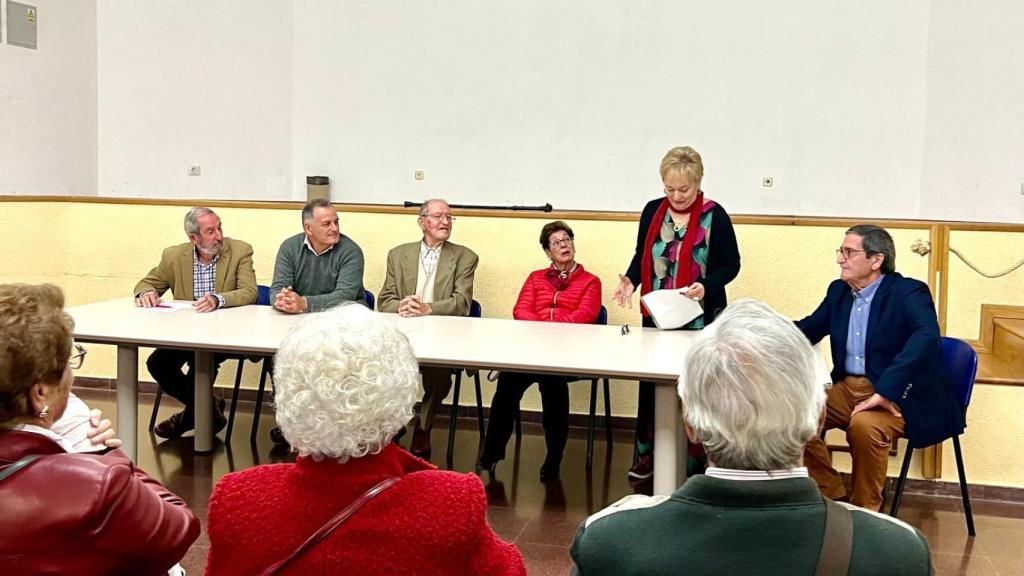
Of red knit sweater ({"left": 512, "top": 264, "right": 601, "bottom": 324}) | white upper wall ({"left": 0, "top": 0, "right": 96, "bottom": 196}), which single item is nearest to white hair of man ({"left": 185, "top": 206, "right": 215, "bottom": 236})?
red knit sweater ({"left": 512, "top": 264, "right": 601, "bottom": 324})

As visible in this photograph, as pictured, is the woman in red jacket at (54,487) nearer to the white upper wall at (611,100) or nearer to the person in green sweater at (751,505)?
the person in green sweater at (751,505)

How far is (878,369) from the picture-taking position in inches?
171

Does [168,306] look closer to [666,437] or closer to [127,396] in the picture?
[127,396]

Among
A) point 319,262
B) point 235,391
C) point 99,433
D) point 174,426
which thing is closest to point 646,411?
point 319,262

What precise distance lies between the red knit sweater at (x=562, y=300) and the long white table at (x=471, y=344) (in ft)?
1.68

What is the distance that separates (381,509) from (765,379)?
655mm

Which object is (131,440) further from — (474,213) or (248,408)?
(474,213)

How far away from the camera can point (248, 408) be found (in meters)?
6.46

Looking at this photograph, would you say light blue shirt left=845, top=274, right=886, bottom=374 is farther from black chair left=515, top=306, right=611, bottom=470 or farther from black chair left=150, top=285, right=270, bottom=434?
black chair left=150, top=285, right=270, bottom=434

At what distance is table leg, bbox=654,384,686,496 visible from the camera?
152 inches

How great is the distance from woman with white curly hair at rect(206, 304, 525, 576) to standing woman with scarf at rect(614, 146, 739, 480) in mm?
3058

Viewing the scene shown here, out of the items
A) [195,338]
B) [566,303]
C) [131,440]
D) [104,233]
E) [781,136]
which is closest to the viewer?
[195,338]

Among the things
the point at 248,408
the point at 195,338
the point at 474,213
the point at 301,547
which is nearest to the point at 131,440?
the point at 195,338

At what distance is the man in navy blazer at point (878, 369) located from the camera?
4.15 meters
